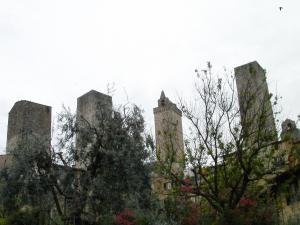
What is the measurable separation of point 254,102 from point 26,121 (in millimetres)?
5014

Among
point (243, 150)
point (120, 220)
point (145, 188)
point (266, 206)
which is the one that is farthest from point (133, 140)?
point (266, 206)

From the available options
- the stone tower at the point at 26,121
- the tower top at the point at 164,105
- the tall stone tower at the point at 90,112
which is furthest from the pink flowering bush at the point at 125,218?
the tower top at the point at 164,105

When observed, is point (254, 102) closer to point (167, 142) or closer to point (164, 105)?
point (167, 142)

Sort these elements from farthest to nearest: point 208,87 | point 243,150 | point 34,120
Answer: point 34,120 → point 208,87 → point 243,150

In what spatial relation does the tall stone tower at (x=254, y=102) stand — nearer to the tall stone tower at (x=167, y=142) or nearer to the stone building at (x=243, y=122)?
the stone building at (x=243, y=122)

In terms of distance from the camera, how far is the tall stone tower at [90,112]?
869 cm

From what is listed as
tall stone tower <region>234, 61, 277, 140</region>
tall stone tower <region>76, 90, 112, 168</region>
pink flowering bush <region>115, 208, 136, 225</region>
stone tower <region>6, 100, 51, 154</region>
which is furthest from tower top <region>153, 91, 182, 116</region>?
pink flowering bush <region>115, 208, 136, 225</region>

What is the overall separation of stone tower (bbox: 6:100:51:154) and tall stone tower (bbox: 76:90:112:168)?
3.11ft

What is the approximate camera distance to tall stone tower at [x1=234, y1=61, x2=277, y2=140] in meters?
7.76

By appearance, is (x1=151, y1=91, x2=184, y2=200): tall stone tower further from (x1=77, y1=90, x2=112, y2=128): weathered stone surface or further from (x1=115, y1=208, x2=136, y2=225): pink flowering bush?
(x1=77, y1=90, x2=112, y2=128): weathered stone surface

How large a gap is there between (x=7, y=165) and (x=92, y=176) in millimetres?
1819

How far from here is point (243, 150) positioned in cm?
789

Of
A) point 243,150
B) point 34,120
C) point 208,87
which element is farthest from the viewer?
point 34,120

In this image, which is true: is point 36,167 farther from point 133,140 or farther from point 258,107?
point 258,107
